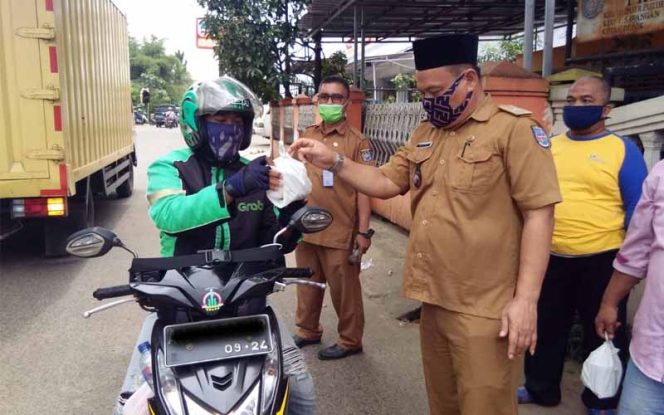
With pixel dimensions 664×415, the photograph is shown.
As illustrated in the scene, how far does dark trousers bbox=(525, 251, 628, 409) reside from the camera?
9.62ft

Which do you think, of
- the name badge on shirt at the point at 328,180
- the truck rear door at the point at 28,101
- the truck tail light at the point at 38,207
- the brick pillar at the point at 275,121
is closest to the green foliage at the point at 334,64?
the brick pillar at the point at 275,121

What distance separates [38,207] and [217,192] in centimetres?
400

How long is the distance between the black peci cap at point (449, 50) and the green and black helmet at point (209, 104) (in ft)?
2.35

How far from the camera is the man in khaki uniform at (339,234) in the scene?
380cm

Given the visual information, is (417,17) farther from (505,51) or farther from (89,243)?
(89,243)

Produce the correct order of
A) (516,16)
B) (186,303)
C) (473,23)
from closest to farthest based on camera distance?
(186,303) < (516,16) < (473,23)

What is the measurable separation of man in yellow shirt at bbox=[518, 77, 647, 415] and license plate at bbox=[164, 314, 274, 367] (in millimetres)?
1854

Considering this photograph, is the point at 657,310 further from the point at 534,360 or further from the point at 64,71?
the point at 64,71

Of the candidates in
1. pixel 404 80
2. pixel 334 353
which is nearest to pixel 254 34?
pixel 404 80

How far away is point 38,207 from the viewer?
17.1 feet

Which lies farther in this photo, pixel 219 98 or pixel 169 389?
pixel 219 98

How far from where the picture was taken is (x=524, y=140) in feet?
6.64

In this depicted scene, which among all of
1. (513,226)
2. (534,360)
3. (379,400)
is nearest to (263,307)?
(513,226)

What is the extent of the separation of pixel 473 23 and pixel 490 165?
8.83 meters
